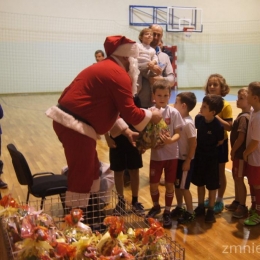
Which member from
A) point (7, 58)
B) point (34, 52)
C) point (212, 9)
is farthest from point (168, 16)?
point (7, 58)

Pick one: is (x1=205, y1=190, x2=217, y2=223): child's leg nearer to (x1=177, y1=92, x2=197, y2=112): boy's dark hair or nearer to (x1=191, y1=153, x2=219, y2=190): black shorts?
(x1=191, y1=153, x2=219, y2=190): black shorts

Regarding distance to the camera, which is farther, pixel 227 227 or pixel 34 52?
pixel 34 52

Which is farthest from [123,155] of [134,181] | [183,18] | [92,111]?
[183,18]

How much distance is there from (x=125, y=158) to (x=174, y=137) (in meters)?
0.69

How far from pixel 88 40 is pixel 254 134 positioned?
10.9 meters

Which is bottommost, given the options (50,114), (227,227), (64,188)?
(227,227)

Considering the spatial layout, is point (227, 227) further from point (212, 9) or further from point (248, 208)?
point (212, 9)

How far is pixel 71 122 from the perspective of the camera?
8.57ft

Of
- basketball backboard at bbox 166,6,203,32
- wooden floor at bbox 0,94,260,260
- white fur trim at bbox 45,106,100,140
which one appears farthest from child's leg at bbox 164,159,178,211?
basketball backboard at bbox 166,6,203,32

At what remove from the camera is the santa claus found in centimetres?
260

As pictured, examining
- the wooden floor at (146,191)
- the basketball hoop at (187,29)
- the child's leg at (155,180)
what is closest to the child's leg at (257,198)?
the wooden floor at (146,191)

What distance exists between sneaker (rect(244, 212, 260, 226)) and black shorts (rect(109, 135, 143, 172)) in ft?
3.54

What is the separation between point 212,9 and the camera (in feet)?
49.2

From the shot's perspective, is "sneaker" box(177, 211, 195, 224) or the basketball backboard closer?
"sneaker" box(177, 211, 195, 224)
